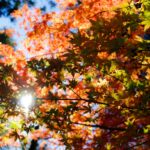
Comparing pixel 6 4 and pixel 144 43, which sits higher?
pixel 6 4

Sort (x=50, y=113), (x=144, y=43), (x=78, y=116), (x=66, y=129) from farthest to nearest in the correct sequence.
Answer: (x=78, y=116)
(x=66, y=129)
(x=50, y=113)
(x=144, y=43)

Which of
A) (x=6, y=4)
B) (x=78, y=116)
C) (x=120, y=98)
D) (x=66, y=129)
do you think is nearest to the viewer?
(x=120, y=98)

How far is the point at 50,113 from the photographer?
5.74 meters

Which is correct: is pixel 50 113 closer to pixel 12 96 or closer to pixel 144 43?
pixel 12 96

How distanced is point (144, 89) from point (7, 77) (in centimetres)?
269

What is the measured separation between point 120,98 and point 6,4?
9036 mm

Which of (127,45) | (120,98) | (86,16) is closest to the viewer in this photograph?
(127,45)

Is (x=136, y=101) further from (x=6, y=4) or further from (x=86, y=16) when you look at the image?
(x=6, y=4)

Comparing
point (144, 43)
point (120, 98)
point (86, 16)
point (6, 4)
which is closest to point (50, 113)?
point (120, 98)

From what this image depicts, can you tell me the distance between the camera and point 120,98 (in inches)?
205

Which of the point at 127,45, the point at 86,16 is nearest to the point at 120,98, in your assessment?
the point at 127,45

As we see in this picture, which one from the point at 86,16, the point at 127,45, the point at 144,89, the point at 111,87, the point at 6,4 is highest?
the point at 6,4

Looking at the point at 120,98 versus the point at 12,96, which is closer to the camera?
the point at 120,98

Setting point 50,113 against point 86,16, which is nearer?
point 50,113
